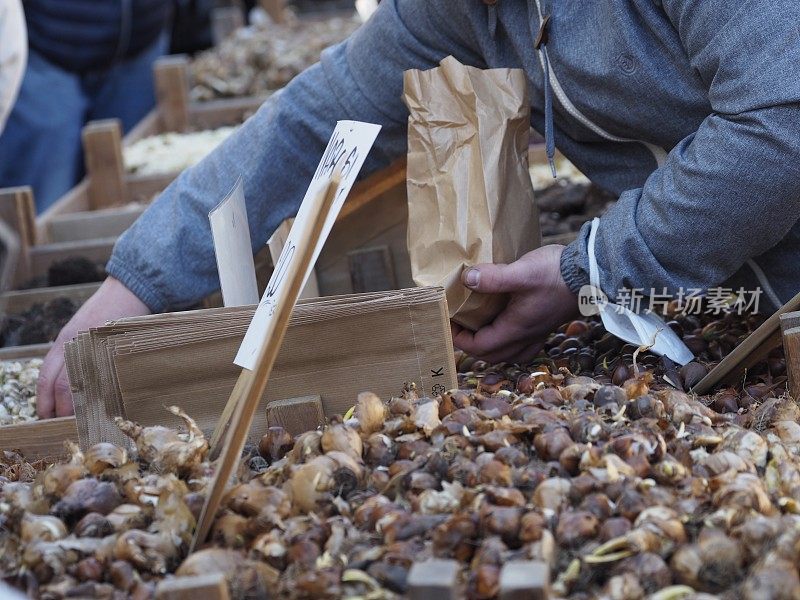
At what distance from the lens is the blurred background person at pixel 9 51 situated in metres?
2.70

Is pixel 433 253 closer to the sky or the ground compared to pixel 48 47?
closer to the ground

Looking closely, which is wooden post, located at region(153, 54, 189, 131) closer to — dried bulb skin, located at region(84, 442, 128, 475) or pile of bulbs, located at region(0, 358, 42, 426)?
pile of bulbs, located at region(0, 358, 42, 426)

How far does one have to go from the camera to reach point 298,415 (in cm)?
133

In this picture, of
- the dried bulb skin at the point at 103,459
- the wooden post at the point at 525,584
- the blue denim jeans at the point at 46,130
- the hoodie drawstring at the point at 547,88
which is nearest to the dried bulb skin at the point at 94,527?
the dried bulb skin at the point at 103,459

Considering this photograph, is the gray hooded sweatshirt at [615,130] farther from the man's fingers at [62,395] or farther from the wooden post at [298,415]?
the wooden post at [298,415]

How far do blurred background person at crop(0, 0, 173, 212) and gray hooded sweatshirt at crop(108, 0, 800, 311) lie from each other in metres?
2.99

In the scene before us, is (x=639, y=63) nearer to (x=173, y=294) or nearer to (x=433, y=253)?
(x=433, y=253)

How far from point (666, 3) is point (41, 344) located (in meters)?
1.38

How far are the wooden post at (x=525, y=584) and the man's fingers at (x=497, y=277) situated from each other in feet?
2.48

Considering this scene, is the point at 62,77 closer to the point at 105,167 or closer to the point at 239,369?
the point at 105,167

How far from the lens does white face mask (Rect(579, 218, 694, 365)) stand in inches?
58.5

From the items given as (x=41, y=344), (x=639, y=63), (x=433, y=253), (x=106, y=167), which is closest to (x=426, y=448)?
(x=433, y=253)

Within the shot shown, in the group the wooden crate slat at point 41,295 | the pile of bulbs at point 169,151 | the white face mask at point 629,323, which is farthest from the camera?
the pile of bulbs at point 169,151

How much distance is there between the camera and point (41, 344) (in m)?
2.08
